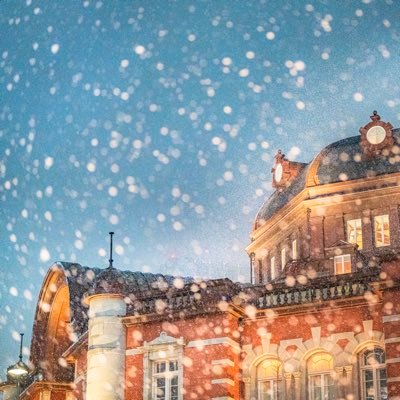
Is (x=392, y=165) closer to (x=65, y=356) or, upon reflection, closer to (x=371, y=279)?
(x=371, y=279)

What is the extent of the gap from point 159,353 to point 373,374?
691 centimetres

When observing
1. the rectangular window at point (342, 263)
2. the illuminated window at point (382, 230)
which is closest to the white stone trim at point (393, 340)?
the rectangular window at point (342, 263)

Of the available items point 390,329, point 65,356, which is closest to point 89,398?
point 65,356

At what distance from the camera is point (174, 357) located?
95.8 feet

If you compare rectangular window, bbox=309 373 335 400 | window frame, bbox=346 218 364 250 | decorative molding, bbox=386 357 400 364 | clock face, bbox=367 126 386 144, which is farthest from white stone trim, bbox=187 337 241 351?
clock face, bbox=367 126 386 144

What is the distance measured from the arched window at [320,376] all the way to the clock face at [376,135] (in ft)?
45.7

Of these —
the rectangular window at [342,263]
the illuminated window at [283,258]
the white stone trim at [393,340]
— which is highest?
the illuminated window at [283,258]

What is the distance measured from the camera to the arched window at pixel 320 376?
27703 millimetres

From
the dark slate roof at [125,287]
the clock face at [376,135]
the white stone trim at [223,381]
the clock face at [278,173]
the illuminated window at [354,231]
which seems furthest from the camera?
the clock face at [278,173]

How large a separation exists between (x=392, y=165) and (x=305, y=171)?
159 inches

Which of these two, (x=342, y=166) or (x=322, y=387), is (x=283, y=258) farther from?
(x=322, y=387)

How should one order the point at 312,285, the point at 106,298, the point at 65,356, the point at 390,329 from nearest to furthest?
the point at 390,329 < the point at 312,285 < the point at 106,298 < the point at 65,356

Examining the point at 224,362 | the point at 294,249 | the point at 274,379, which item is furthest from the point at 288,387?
the point at 294,249

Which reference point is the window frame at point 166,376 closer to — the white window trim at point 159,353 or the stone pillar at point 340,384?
the white window trim at point 159,353
